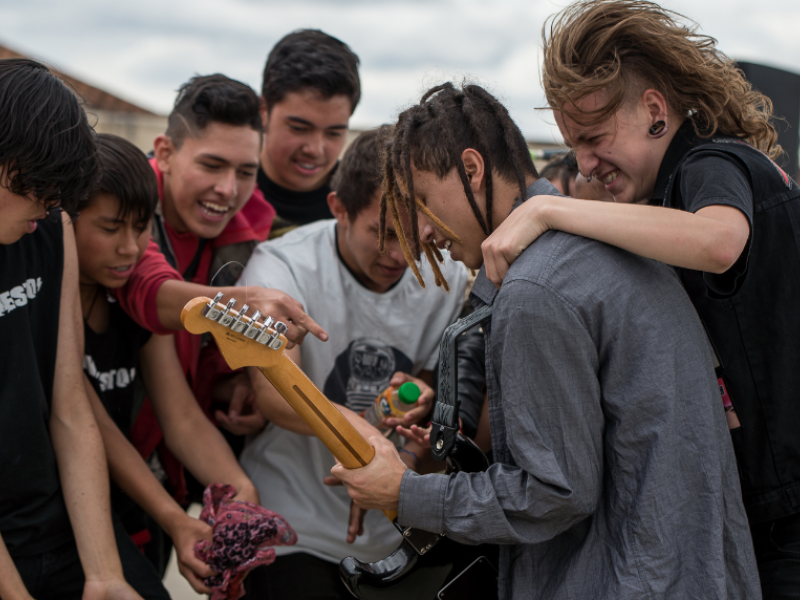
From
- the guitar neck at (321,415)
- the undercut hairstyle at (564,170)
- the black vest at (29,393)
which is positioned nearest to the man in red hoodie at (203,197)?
the black vest at (29,393)

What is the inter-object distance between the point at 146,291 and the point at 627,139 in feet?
5.13

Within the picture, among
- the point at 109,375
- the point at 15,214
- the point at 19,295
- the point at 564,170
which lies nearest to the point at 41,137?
the point at 15,214

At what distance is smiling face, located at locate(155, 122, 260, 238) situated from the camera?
2.77 meters

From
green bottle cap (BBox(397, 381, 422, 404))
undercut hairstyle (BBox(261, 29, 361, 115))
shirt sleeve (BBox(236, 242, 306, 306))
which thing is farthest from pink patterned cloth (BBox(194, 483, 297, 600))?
undercut hairstyle (BBox(261, 29, 361, 115))

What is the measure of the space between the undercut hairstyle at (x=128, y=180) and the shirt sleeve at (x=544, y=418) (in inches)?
Result: 53.2

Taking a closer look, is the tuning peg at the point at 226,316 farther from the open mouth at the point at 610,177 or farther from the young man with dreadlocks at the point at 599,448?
the open mouth at the point at 610,177

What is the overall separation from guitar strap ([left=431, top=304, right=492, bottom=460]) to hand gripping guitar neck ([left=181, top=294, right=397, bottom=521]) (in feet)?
0.62

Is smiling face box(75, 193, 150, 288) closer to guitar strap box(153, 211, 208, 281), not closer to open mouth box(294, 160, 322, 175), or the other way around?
guitar strap box(153, 211, 208, 281)

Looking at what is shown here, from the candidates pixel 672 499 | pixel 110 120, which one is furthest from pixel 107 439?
pixel 110 120

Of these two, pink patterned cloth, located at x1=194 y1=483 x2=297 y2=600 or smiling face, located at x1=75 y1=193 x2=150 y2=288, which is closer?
pink patterned cloth, located at x1=194 y1=483 x2=297 y2=600

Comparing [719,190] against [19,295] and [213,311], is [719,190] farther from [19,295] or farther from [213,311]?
[19,295]

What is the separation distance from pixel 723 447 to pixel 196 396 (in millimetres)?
1908

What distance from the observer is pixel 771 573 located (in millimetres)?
1779

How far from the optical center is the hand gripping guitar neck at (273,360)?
165cm
